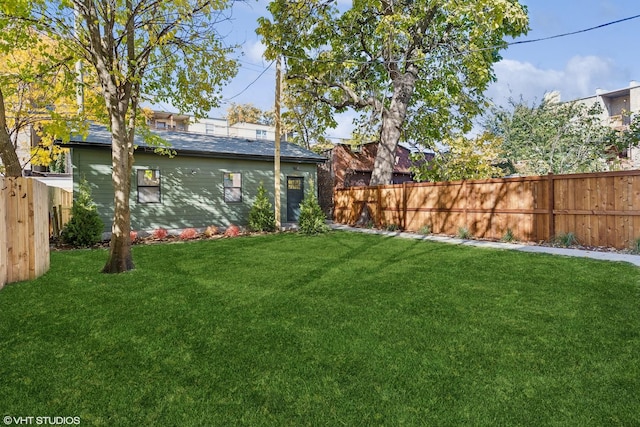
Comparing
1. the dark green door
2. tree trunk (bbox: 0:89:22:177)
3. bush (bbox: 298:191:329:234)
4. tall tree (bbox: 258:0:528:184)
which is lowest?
bush (bbox: 298:191:329:234)

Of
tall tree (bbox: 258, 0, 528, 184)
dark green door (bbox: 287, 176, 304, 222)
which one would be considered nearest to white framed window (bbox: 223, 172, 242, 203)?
dark green door (bbox: 287, 176, 304, 222)

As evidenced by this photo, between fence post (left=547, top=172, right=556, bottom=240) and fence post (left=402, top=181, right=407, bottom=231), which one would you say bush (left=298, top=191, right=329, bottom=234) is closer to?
fence post (left=402, top=181, right=407, bottom=231)

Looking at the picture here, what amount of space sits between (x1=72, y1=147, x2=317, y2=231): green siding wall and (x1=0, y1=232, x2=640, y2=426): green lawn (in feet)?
20.6

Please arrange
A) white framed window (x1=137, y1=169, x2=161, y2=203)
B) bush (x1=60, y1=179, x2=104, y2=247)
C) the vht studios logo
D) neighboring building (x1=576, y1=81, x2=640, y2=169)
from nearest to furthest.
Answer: the vht studios logo
bush (x1=60, y1=179, x2=104, y2=247)
white framed window (x1=137, y1=169, x2=161, y2=203)
neighboring building (x1=576, y1=81, x2=640, y2=169)

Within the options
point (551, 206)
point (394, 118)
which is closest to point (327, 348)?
point (551, 206)

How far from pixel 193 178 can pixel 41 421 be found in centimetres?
1126

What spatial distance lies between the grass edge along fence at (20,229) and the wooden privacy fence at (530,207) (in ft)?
32.5

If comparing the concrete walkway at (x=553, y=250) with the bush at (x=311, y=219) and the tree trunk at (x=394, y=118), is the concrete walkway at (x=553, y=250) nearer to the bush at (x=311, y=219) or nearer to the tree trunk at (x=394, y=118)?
the bush at (x=311, y=219)

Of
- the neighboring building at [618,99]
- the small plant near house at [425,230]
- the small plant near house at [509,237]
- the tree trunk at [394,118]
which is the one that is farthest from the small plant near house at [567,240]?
the neighboring building at [618,99]

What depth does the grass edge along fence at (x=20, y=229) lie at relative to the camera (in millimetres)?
4777

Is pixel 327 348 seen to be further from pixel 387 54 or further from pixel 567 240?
pixel 387 54

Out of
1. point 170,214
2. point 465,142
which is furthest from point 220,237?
point 465,142

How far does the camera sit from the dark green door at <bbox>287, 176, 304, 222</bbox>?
14.8 meters

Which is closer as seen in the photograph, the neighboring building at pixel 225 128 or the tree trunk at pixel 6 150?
the tree trunk at pixel 6 150
